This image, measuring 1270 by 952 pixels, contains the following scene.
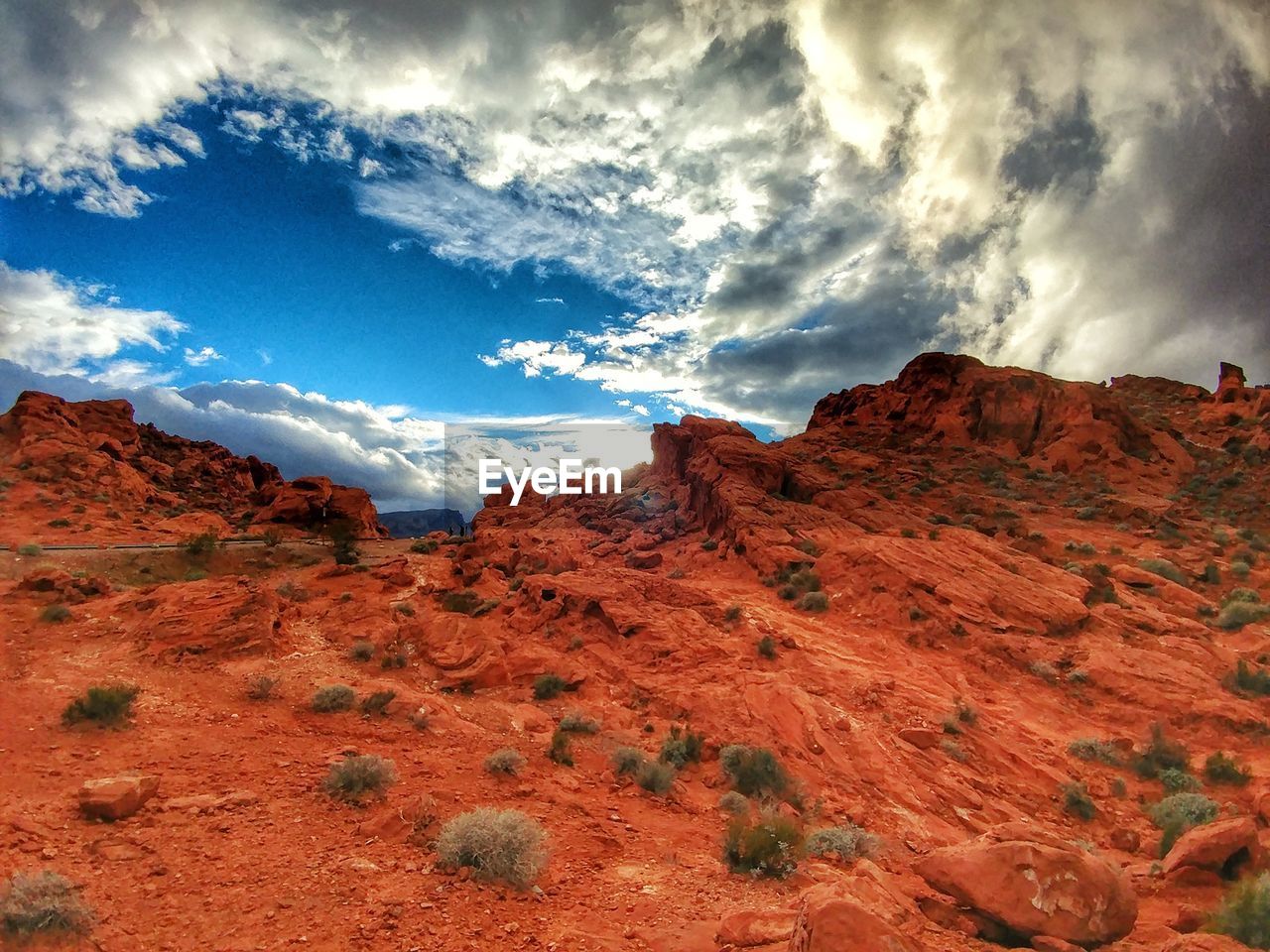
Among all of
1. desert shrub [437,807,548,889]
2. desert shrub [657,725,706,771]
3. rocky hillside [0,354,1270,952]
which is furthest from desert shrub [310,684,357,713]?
desert shrub [657,725,706,771]

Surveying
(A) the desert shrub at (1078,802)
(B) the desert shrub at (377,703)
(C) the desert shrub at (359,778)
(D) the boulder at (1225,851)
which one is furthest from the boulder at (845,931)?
(B) the desert shrub at (377,703)

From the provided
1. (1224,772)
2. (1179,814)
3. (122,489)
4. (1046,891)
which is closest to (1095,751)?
(1224,772)

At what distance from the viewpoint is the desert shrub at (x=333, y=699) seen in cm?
1174

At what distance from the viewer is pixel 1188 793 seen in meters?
10.8

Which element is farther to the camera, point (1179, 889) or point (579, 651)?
point (579, 651)

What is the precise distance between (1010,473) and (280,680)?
4149 cm

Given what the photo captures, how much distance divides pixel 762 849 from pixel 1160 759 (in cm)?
1046

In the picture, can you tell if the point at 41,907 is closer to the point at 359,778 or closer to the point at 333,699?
the point at 359,778

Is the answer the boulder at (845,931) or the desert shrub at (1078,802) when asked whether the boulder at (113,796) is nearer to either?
the boulder at (845,931)

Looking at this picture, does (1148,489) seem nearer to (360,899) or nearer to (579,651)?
(579,651)

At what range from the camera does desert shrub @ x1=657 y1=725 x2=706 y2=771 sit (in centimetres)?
1178

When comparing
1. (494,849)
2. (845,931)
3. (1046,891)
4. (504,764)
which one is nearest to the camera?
(845,931)

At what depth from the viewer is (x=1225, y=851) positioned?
7312 mm

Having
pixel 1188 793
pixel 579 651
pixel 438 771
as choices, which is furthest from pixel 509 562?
pixel 1188 793
